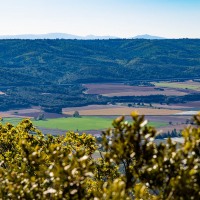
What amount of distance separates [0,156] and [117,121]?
37326mm

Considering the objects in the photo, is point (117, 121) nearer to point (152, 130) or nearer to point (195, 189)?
point (152, 130)

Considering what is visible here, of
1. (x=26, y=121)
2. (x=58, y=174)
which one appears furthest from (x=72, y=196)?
(x=26, y=121)

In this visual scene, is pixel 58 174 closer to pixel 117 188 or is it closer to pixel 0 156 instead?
pixel 117 188

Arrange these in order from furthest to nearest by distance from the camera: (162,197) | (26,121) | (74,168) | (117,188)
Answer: (26,121) < (162,197) < (74,168) < (117,188)

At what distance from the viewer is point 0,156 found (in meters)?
58.8

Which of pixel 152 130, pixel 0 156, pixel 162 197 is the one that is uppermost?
pixel 152 130

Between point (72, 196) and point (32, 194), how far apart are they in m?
2.46

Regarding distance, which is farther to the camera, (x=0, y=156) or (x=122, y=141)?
(x=0, y=156)

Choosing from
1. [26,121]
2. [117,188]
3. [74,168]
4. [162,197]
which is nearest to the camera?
[117,188]

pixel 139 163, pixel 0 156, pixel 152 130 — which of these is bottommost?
pixel 0 156

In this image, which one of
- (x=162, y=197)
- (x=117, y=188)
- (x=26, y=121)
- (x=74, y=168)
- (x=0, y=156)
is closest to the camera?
(x=117, y=188)

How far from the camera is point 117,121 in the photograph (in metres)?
24.2

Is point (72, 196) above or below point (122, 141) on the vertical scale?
below

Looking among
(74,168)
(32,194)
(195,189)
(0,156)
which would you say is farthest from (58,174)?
(0,156)
